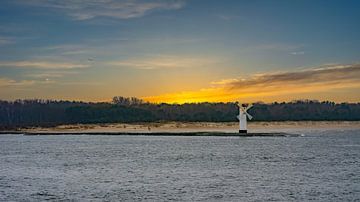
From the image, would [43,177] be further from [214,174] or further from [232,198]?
[232,198]

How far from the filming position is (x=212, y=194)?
1057 inches

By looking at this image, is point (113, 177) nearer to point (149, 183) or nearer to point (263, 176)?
point (149, 183)

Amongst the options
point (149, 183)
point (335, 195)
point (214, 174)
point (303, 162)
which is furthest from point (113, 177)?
point (303, 162)

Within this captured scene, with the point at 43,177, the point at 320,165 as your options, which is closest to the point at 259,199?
the point at 43,177

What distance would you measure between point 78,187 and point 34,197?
414cm

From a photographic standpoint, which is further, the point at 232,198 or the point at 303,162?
the point at 303,162

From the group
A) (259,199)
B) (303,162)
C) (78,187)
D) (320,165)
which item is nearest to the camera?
(259,199)

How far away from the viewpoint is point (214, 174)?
1464 inches

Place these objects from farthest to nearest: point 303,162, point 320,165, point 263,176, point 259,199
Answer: point 303,162
point 320,165
point 263,176
point 259,199

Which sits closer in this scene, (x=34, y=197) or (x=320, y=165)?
(x=34, y=197)

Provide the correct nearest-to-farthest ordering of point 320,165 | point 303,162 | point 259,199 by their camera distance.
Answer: point 259,199, point 320,165, point 303,162

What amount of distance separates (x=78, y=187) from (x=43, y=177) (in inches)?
278

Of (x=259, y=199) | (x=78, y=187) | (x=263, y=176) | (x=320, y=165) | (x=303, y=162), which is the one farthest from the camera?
(x=303, y=162)

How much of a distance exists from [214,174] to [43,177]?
1140 centimetres
